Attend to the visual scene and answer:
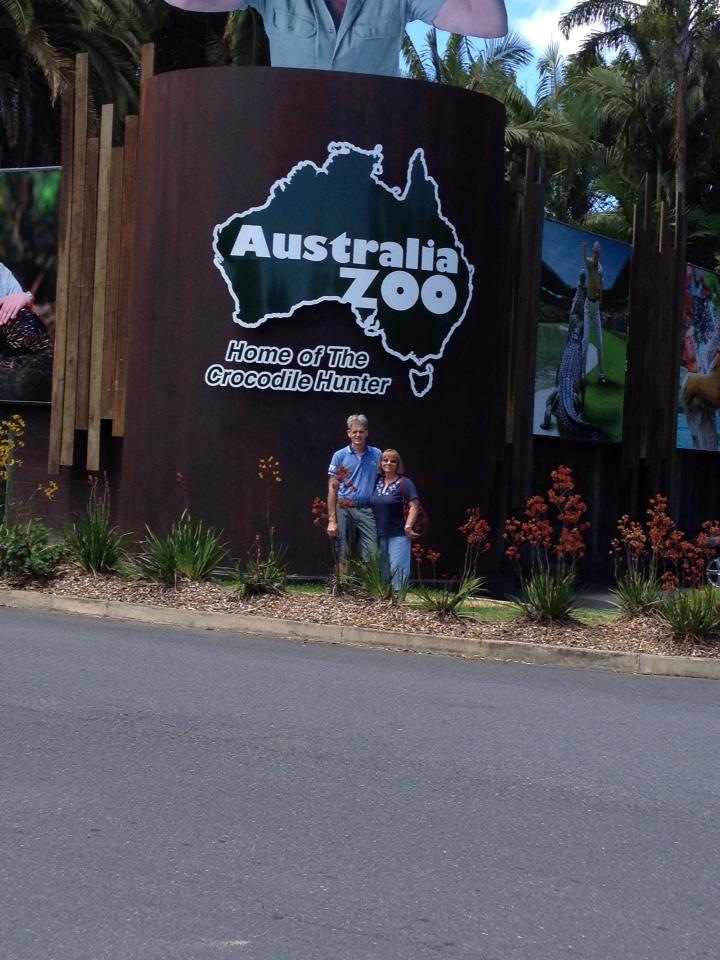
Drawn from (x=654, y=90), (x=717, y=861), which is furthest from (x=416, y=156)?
(x=654, y=90)

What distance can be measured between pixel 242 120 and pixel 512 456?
5.75 metres

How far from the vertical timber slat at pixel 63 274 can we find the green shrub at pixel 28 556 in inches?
140

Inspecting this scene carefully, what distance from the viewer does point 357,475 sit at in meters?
14.9

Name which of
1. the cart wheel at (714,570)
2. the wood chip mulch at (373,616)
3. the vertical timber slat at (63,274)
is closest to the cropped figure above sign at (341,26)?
the vertical timber slat at (63,274)

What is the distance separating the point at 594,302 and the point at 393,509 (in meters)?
10.6

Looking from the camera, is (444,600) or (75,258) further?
(75,258)

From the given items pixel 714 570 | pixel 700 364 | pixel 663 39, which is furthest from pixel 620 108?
pixel 714 570

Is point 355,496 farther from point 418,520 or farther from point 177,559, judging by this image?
point 177,559

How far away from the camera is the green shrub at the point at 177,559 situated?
46.8 feet

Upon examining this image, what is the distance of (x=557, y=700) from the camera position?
9.92m

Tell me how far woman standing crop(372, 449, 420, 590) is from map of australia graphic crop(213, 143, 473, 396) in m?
2.48

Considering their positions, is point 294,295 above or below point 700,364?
below

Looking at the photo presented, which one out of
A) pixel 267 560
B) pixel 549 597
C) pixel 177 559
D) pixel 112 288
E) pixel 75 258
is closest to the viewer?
pixel 549 597

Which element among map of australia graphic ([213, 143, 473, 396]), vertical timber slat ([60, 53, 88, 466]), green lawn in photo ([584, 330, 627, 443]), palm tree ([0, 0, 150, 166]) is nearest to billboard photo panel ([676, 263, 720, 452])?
green lawn in photo ([584, 330, 627, 443])
